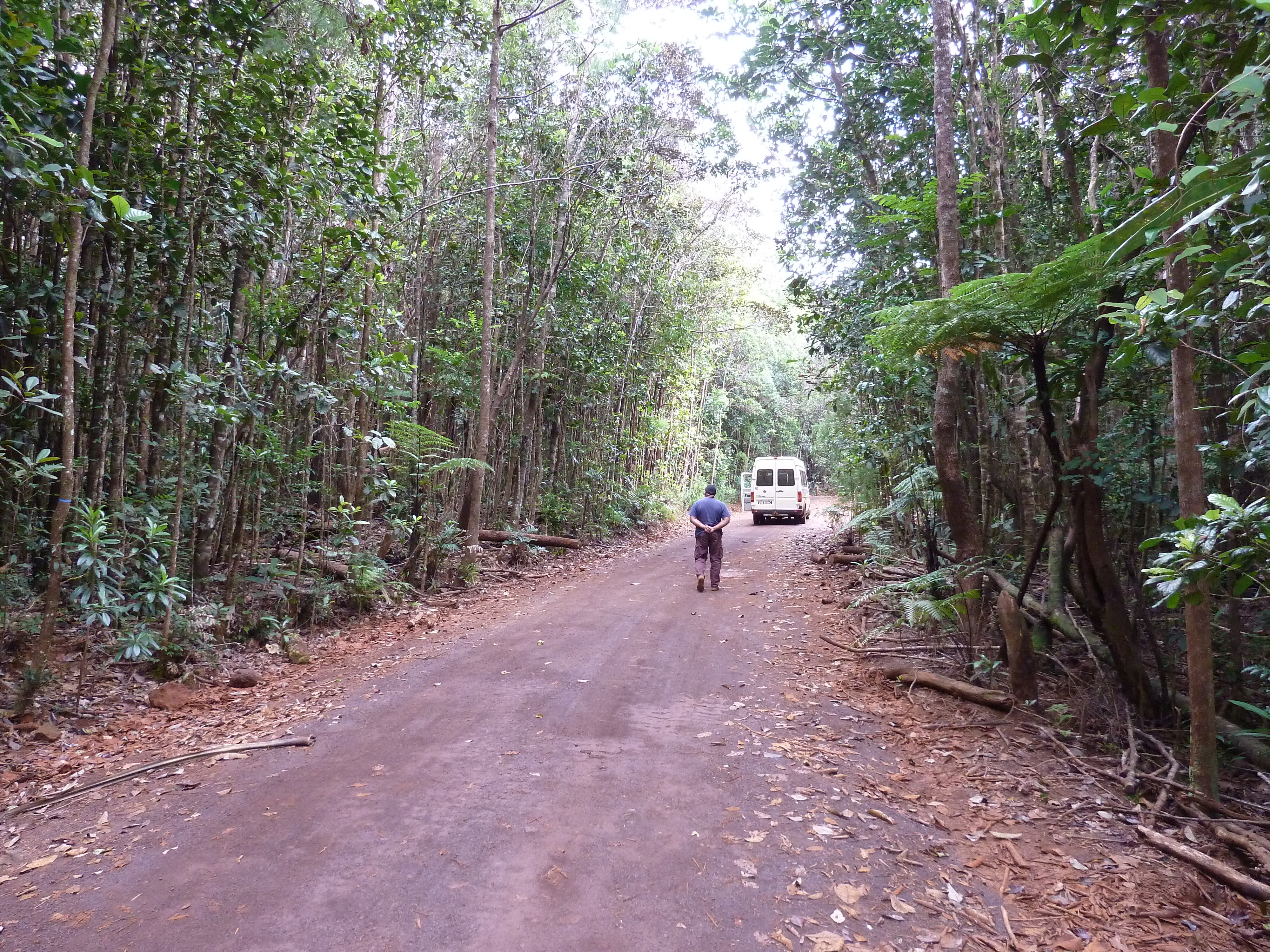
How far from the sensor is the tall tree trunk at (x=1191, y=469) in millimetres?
3170

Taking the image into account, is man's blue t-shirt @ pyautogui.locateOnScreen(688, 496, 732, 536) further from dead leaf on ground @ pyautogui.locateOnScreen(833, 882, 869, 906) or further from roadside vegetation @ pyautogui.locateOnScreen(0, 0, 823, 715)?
dead leaf on ground @ pyautogui.locateOnScreen(833, 882, 869, 906)

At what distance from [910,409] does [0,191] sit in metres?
10.7

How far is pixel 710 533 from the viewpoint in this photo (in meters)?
10.1

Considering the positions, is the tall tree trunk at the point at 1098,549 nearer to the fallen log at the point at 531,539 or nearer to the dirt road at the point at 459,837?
the dirt road at the point at 459,837

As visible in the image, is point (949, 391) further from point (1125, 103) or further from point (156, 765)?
point (156, 765)

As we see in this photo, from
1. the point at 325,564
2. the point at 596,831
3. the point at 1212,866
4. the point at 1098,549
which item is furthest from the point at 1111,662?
the point at 325,564

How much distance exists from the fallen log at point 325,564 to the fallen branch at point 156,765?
353 cm

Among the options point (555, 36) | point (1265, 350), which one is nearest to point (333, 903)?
point (1265, 350)

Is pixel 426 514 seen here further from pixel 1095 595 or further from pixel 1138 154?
pixel 1138 154

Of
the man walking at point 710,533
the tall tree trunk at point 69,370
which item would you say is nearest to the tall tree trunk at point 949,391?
the man walking at point 710,533

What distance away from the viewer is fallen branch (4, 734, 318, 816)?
11.9 feet

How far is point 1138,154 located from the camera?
778cm

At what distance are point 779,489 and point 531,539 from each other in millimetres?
13986

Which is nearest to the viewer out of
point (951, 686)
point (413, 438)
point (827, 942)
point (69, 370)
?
point (827, 942)
